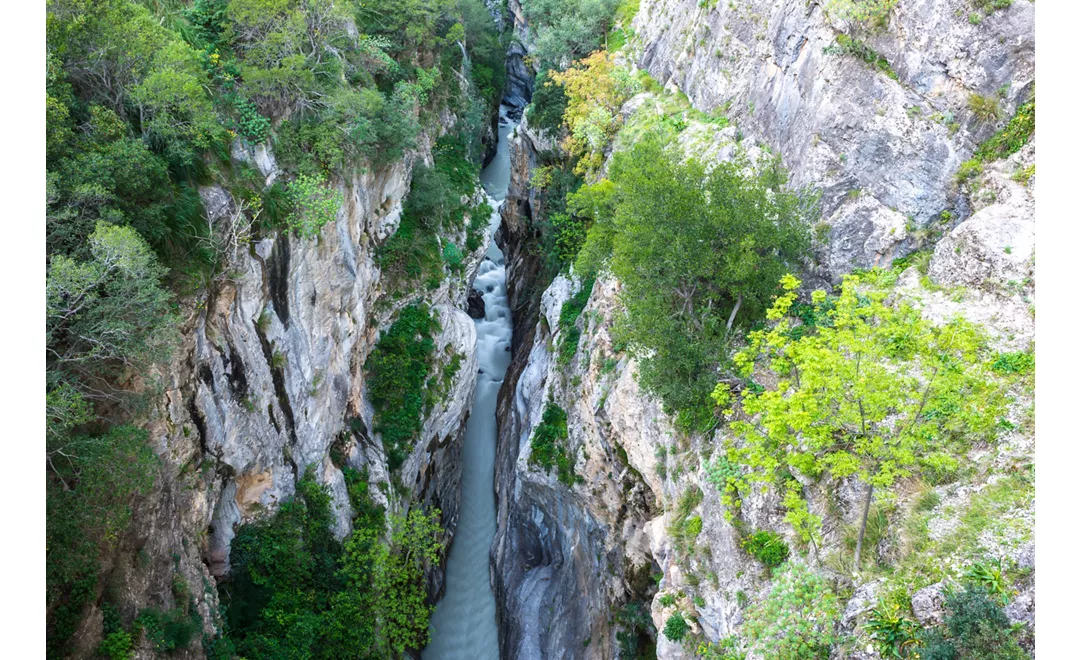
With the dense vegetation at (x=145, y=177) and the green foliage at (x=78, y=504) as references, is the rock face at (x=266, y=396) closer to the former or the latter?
the dense vegetation at (x=145, y=177)

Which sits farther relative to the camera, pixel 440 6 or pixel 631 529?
pixel 440 6

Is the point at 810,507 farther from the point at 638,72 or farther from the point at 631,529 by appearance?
the point at 638,72

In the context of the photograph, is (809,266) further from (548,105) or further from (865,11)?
(548,105)

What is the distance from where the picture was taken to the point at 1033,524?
348 inches

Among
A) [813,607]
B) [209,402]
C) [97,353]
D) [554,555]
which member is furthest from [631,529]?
[97,353]

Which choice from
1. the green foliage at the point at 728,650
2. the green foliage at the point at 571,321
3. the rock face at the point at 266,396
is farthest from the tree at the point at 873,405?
the rock face at the point at 266,396

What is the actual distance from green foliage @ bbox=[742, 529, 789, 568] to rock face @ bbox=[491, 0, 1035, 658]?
0.24 meters

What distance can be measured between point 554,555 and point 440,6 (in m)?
28.6

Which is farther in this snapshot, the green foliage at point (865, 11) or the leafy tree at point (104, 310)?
the green foliage at point (865, 11)

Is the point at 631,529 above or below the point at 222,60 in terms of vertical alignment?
below

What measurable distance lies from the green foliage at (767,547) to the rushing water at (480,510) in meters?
16.9

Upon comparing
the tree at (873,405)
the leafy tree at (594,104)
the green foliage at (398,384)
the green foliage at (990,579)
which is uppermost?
the leafy tree at (594,104)

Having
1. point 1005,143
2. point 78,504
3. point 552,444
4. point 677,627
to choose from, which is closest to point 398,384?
point 552,444

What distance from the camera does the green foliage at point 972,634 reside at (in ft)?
25.2
